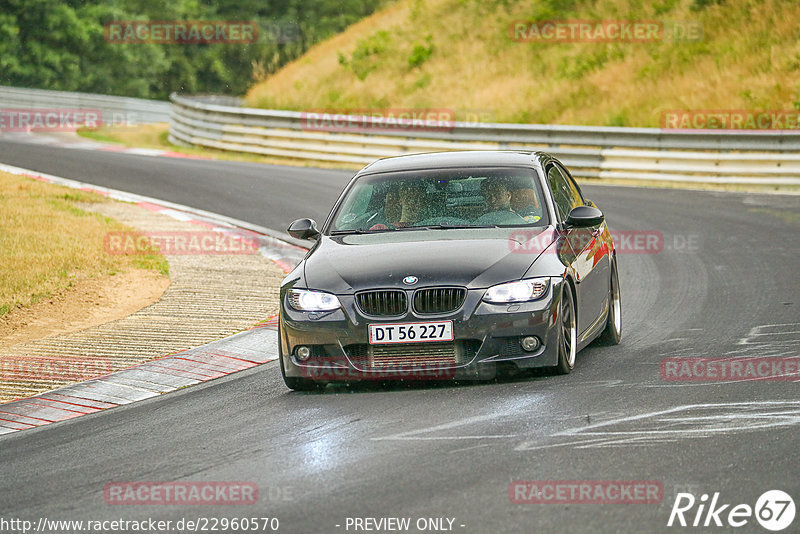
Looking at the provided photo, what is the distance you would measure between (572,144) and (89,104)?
23941 mm

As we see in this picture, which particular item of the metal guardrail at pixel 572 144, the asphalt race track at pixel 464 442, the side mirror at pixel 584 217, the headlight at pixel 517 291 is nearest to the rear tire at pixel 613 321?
the asphalt race track at pixel 464 442

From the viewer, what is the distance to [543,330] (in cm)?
820

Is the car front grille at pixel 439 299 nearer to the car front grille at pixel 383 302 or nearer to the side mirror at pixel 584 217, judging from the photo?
the car front grille at pixel 383 302

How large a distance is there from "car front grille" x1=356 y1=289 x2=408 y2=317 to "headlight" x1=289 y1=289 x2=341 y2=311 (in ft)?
0.58

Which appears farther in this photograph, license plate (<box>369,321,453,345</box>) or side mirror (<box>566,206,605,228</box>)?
side mirror (<box>566,206,605,228</box>)

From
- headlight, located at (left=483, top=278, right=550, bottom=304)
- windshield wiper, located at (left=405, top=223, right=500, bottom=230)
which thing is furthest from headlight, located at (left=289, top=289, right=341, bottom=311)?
windshield wiper, located at (left=405, top=223, right=500, bottom=230)

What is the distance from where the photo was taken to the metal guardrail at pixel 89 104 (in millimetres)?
44469

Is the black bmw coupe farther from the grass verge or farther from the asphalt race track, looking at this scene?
the grass verge

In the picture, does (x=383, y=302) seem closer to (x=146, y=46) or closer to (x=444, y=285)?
(x=444, y=285)

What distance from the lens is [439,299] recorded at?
8.18 metres

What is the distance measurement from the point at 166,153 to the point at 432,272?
23.4 m

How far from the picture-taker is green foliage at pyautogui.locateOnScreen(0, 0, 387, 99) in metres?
55.5

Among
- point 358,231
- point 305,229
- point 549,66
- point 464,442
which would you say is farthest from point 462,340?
point 549,66

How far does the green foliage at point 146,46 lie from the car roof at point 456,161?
33321 mm
